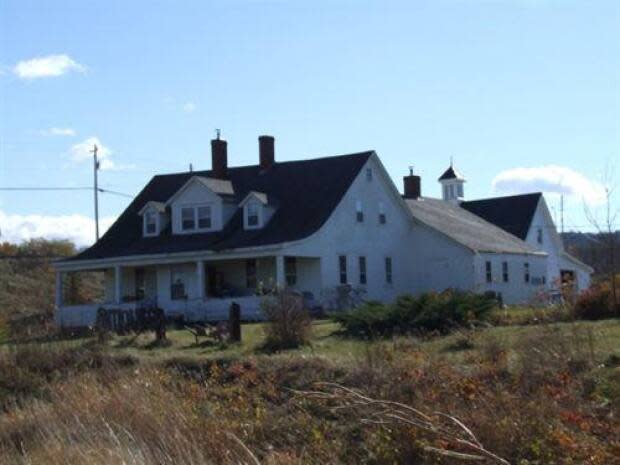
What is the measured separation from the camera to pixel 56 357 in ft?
63.8

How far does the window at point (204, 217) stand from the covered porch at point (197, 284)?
4.95 feet

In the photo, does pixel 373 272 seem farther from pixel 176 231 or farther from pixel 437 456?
pixel 437 456

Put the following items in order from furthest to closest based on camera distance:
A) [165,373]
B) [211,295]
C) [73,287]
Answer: [73,287]
[211,295]
[165,373]

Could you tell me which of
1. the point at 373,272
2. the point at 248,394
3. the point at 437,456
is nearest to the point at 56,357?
the point at 248,394

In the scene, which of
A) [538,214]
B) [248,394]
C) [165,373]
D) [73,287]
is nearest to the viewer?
[248,394]

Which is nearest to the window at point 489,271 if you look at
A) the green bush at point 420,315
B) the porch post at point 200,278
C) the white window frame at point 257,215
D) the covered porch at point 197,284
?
the covered porch at point 197,284

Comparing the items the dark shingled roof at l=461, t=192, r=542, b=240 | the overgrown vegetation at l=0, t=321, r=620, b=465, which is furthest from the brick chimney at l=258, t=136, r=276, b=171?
the overgrown vegetation at l=0, t=321, r=620, b=465

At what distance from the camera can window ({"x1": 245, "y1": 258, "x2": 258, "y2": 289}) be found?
38.0 m

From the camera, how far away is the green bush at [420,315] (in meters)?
20.4

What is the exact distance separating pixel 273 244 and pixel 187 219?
6161 millimetres

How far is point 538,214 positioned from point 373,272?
16.6 metres

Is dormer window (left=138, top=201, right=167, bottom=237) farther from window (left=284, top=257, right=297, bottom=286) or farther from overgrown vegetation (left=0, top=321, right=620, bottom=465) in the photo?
overgrown vegetation (left=0, top=321, right=620, bottom=465)

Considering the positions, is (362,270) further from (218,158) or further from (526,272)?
(526,272)

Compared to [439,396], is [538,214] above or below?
above
